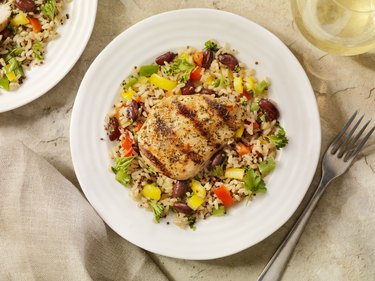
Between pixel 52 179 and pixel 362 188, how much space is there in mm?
2059

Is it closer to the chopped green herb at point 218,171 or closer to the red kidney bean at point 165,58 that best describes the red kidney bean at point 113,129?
the red kidney bean at point 165,58

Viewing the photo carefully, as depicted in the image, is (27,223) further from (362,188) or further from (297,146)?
(362,188)

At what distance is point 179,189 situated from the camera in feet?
11.7

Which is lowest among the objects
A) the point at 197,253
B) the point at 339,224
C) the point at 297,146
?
the point at 197,253

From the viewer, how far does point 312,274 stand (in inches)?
147

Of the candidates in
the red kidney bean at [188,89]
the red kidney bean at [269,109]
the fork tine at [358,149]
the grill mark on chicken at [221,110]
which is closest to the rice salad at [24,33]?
the red kidney bean at [188,89]

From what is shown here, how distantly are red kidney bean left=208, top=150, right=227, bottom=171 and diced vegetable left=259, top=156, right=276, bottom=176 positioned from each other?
0.25 metres

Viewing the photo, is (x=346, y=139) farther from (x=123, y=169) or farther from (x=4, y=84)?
(x=4, y=84)

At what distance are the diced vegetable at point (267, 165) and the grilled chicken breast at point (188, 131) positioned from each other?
27cm

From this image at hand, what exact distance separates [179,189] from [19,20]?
5.30 feet

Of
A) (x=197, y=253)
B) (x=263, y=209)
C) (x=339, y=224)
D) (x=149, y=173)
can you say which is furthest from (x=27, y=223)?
(x=339, y=224)

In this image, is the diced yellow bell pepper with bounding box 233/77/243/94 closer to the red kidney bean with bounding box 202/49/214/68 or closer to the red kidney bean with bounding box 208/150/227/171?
the red kidney bean with bounding box 202/49/214/68

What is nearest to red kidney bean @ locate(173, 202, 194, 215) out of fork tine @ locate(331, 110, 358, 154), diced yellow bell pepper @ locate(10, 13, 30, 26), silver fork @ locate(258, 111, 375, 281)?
silver fork @ locate(258, 111, 375, 281)

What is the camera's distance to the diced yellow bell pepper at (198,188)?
3.58 m
